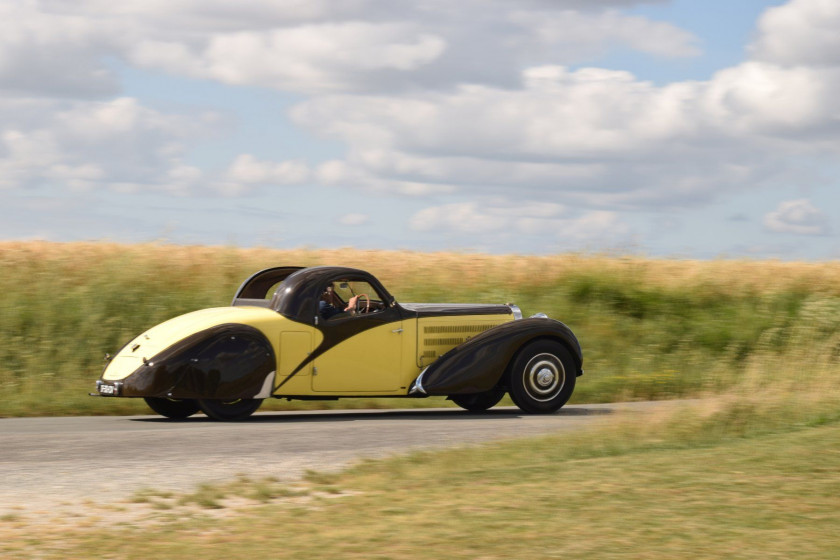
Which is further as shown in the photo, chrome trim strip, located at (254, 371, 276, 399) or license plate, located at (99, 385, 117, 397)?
chrome trim strip, located at (254, 371, 276, 399)

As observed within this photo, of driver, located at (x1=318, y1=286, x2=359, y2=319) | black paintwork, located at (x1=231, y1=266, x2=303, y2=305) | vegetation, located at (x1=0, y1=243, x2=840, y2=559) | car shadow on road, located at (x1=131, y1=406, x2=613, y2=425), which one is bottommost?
car shadow on road, located at (x1=131, y1=406, x2=613, y2=425)

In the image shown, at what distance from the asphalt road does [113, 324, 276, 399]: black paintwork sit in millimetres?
383

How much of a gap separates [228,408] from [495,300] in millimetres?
10206

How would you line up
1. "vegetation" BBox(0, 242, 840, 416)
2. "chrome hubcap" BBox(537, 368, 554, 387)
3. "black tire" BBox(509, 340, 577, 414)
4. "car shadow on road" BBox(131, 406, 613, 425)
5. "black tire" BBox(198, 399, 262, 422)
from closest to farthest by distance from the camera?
1. "black tire" BBox(198, 399, 262, 422)
2. "car shadow on road" BBox(131, 406, 613, 425)
3. "black tire" BBox(509, 340, 577, 414)
4. "chrome hubcap" BBox(537, 368, 554, 387)
5. "vegetation" BBox(0, 242, 840, 416)

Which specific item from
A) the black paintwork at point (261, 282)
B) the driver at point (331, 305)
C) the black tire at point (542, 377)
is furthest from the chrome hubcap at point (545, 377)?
the black paintwork at point (261, 282)

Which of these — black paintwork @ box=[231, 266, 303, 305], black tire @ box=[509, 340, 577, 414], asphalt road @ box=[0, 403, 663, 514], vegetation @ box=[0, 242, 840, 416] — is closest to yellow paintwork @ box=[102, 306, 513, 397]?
asphalt road @ box=[0, 403, 663, 514]

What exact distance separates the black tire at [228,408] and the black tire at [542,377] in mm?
3174

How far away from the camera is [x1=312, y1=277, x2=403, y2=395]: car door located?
1265 cm

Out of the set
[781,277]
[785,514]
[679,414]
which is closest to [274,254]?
[781,277]

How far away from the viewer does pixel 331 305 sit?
42.1ft

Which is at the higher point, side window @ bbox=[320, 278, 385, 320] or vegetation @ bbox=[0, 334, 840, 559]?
side window @ bbox=[320, 278, 385, 320]

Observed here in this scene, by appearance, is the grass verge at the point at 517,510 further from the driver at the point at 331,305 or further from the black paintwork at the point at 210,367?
the driver at the point at 331,305

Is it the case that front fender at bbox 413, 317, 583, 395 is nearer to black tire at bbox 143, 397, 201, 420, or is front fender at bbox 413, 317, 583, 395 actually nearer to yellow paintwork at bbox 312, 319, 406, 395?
yellow paintwork at bbox 312, 319, 406, 395

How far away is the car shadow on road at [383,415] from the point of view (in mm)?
12867
